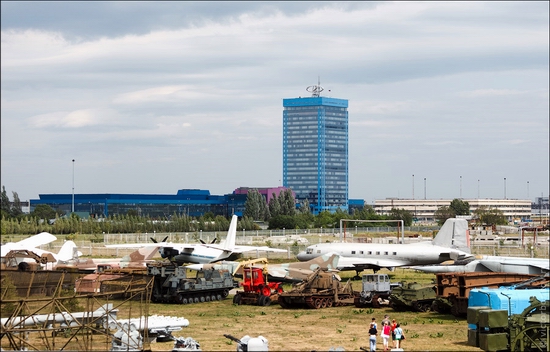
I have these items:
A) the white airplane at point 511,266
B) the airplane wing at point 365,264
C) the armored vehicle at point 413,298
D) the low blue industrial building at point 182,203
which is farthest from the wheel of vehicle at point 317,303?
the low blue industrial building at point 182,203

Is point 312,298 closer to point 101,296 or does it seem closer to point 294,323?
point 294,323

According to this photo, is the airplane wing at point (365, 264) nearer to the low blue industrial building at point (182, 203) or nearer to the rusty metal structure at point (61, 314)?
the rusty metal structure at point (61, 314)

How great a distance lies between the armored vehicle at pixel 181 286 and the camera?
41.1 metres

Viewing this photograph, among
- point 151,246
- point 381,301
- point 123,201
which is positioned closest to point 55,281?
point 381,301

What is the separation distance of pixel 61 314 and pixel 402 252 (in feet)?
110

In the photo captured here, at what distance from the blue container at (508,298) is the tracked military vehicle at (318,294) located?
37.7 feet

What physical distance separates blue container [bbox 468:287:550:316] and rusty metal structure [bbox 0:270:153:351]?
12.0m

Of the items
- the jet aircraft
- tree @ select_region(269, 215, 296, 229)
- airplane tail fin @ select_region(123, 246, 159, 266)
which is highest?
tree @ select_region(269, 215, 296, 229)

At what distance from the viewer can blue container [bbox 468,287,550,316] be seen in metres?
27.8

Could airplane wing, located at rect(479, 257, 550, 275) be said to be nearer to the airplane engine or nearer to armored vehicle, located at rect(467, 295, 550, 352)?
armored vehicle, located at rect(467, 295, 550, 352)

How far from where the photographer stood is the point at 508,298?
91.5ft

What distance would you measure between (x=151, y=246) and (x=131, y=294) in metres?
26.6

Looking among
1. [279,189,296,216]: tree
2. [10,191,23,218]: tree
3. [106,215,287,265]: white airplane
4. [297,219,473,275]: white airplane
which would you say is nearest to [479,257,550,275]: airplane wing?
[297,219,473,275]: white airplane

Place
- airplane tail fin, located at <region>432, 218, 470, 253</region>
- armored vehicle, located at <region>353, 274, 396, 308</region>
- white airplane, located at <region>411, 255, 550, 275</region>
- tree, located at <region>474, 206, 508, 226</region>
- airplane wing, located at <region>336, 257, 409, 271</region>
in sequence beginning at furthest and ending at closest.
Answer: tree, located at <region>474, 206, 508, 226</region>
airplane tail fin, located at <region>432, 218, 470, 253</region>
airplane wing, located at <region>336, 257, 409, 271</region>
white airplane, located at <region>411, 255, 550, 275</region>
armored vehicle, located at <region>353, 274, 396, 308</region>
